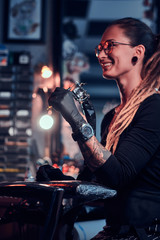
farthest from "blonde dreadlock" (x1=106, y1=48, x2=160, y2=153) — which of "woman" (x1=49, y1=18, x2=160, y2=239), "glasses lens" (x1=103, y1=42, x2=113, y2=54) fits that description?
"glasses lens" (x1=103, y1=42, x2=113, y2=54)

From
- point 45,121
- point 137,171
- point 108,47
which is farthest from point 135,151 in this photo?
point 45,121

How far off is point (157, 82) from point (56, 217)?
0.72 meters

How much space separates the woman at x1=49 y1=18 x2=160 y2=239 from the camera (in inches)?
43.9

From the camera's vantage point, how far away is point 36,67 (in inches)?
138

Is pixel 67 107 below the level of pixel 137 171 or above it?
above

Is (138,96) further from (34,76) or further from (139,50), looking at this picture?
(34,76)

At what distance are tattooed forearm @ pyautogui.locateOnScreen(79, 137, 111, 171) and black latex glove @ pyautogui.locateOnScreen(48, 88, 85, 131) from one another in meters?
0.07

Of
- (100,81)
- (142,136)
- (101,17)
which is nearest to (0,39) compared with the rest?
(101,17)

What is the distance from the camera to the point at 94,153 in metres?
1.12

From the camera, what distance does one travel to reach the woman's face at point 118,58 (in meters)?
1.38

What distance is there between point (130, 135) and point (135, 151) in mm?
70

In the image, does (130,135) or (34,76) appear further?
(34,76)

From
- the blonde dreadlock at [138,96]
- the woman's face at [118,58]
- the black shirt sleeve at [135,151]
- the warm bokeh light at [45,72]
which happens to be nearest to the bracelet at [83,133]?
the black shirt sleeve at [135,151]

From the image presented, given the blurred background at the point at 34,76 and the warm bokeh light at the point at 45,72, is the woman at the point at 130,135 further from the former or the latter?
the warm bokeh light at the point at 45,72
